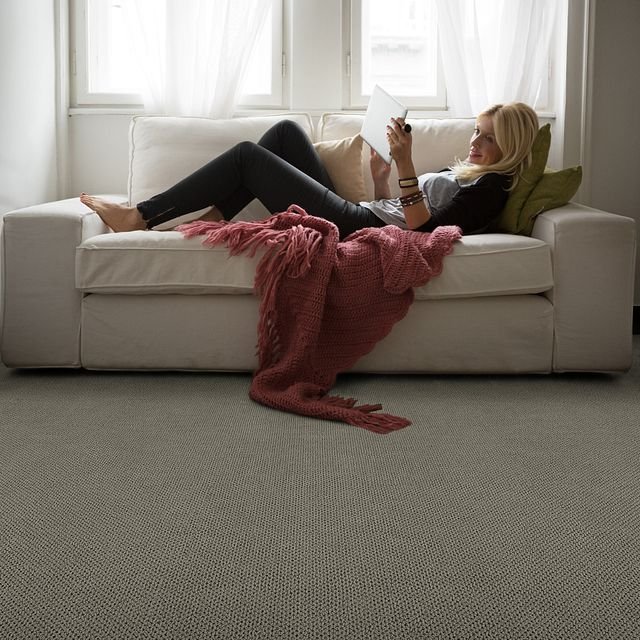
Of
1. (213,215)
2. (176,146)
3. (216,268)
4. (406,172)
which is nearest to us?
(216,268)

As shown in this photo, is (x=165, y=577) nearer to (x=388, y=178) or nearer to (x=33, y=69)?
(x=388, y=178)

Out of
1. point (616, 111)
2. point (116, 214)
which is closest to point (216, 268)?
point (116, 214)

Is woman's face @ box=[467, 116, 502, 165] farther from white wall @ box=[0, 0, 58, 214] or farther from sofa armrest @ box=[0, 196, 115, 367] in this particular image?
white wall @ box=[0, 0, 58, 214]

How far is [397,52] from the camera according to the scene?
3.56 meters

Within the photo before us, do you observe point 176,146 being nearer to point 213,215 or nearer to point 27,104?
point 213,215

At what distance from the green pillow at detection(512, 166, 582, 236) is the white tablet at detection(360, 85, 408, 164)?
492mm

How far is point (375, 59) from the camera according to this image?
356cm

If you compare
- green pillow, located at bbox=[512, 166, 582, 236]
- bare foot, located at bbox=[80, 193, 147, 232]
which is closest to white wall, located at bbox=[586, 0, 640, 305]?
green pillow, located at bbox=[512, 166, 582, 236]

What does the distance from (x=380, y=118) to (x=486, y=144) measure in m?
0.37

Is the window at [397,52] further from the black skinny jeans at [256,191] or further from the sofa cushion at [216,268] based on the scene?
the sofa cushion at [216,268]

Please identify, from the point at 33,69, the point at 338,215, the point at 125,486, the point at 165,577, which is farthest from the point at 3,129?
the point at 165,577

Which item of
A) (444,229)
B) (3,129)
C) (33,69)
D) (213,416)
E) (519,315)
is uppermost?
(33,69)

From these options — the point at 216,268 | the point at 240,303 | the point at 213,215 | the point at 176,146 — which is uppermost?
the point at 176,146

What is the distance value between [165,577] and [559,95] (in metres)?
2.91
